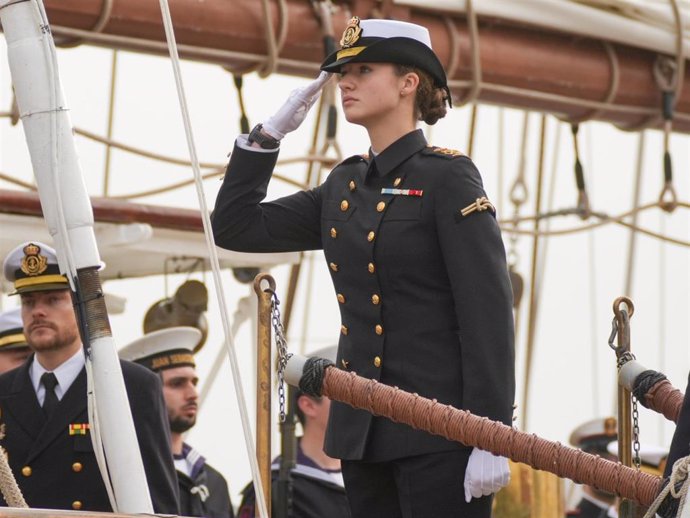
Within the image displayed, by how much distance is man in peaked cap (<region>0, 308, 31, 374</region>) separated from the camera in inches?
241

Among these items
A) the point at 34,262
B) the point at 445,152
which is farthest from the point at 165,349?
the point at 445,152

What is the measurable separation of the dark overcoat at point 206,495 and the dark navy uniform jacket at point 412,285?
93.5 inches

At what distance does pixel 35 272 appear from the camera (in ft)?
16.7

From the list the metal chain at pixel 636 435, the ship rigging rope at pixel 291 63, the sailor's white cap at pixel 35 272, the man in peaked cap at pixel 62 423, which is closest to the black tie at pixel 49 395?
the man in peaked cap at pixel 62 423

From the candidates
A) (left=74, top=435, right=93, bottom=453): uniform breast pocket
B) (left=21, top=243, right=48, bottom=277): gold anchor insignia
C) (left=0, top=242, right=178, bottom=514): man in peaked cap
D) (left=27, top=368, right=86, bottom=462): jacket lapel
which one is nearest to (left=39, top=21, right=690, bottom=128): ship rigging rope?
(left=21, top=243, right=48, bottom=277): gold anchor insignia

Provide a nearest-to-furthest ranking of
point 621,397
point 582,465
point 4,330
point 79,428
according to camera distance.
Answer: point 582,465
point 621,397
point 79,428
point 4,330

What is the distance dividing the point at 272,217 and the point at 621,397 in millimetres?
913

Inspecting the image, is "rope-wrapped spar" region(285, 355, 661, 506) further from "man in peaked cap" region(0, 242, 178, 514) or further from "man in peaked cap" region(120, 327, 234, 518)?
"man in peaked cap" region(120, 327, 234, 518)

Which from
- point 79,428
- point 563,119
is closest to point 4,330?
point 79,428

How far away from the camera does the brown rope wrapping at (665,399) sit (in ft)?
12.5

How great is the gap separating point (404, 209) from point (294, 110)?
34 centimetres

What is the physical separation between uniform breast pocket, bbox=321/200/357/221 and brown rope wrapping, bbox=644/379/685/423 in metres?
0.74

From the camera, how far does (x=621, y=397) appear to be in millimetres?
4250

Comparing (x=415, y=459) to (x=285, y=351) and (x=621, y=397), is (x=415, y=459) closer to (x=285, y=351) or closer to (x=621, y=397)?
(x=285, y=351)
